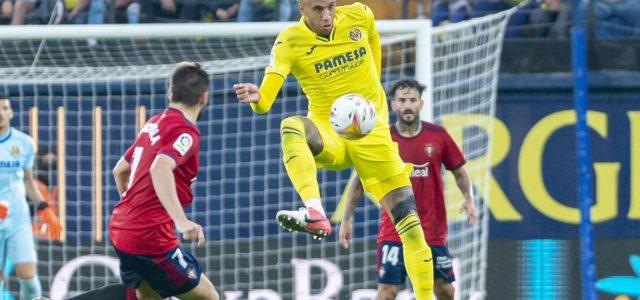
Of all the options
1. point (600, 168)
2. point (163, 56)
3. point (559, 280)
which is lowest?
point (559, 280)

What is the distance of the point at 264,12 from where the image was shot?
12633 millimetres

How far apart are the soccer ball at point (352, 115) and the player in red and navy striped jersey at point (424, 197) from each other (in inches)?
53.7

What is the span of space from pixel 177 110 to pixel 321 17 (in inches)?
43.0

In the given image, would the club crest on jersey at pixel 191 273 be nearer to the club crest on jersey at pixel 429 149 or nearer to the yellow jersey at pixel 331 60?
the yellow jersey at pixel 331 60

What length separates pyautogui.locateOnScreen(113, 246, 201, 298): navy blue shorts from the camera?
812 centimetres

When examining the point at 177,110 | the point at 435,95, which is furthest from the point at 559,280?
the point at 177,110

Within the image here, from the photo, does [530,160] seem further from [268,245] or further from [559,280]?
[268,245]

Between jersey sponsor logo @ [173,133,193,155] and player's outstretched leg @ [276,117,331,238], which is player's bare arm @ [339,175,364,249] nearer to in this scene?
player's outstretched leg @ [276,117,331,238]

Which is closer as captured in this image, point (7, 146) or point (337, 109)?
point (337, 109)

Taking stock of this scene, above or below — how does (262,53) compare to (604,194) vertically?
above

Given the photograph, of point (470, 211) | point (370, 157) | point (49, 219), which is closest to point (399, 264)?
point (470, 211)

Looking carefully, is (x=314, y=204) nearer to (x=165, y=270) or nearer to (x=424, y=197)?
(x=165, y=270)

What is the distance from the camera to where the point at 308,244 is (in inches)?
472

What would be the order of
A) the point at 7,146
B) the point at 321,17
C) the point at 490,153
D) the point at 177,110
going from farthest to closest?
the point at 490,153
the point at 7,146
the point at 321,17
the point at 177,110
